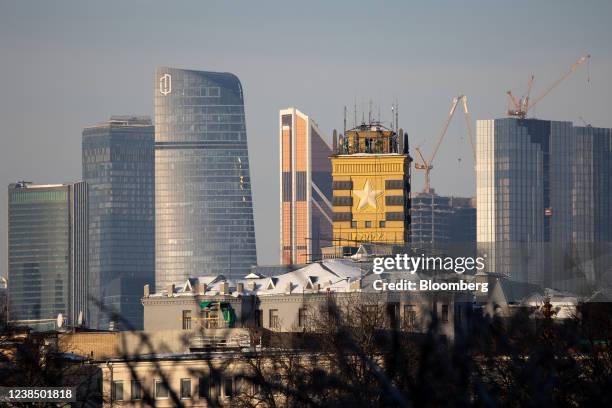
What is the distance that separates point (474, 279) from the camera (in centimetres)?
18538

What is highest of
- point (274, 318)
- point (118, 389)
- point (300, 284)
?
point (300, 284)

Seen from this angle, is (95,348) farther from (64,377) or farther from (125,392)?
(64,377)

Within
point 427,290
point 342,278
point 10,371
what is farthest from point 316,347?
point 342,278

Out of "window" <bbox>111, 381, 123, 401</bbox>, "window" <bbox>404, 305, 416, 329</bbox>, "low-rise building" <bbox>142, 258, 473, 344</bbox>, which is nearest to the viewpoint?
"window" <bbox>111, 381, 123, 401</bbox>

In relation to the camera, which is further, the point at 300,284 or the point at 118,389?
the point at 300,284

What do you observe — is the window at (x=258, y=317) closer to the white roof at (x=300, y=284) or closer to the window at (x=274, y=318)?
the window at (x=274, y=318)

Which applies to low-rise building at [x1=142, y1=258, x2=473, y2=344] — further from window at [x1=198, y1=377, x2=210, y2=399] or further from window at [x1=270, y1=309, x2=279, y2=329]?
window at [x1=198, y1=377, x2=210, y2=399]

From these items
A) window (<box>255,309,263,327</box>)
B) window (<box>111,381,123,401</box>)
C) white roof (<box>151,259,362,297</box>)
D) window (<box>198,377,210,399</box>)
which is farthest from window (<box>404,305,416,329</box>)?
white roof (<box>151,259,362,297</box>)

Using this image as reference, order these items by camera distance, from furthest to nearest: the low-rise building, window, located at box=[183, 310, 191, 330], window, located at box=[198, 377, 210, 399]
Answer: window, located at box=[183, 310, 191, 330] < the low-rise building < window, located at box=[198, 377, 210, 399]

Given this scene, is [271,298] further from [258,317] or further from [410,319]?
[410,319]

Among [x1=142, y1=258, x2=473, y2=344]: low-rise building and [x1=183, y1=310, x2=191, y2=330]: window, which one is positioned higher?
[x1=142, y1=258, x2=473, y2=344]: low-rise building

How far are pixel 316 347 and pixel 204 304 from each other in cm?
9228

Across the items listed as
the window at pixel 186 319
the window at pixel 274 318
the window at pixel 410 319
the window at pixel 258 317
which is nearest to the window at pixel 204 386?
the window at pixel 410 319

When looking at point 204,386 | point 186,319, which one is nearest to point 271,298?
point 186,319
